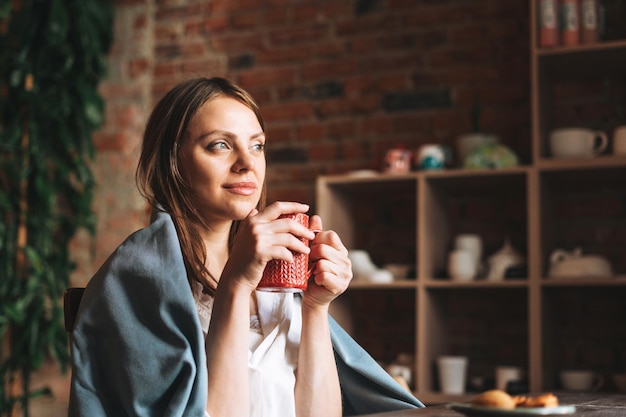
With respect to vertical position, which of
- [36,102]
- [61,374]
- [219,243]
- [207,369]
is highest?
[36,102]

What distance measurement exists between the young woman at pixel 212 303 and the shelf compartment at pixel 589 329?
1.74 metres

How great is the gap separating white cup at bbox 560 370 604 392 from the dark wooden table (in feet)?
4.37

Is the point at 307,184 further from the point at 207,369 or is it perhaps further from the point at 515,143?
the point at 207,369

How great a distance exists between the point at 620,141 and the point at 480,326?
2.90 feet

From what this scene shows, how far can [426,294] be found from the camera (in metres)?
→ 3.15

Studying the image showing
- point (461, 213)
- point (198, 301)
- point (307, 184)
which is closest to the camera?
point (198, 301)

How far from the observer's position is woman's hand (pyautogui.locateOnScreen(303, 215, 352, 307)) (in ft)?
4.72

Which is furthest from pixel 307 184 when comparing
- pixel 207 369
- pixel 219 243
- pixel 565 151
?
pixel 207 369

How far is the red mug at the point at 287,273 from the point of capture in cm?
133

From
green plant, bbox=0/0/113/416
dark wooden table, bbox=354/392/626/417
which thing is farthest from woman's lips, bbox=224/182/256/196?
green plant, bbox=0/0/113/416

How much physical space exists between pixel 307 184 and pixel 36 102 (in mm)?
1220

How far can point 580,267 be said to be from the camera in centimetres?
292

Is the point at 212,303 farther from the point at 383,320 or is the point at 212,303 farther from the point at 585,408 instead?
the point at 383,320

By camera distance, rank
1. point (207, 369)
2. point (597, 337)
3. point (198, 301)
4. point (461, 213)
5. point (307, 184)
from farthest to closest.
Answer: point (307, 184), point (461, 213), point (597, 337), point (198, 301), point (207, 369)
